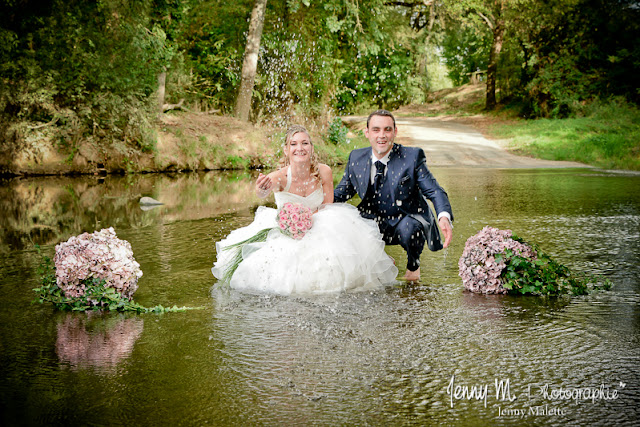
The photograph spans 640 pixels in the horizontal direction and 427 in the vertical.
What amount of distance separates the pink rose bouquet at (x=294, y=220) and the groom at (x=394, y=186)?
57 centimetres

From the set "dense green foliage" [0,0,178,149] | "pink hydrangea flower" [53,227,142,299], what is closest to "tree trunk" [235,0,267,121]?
"dense green foliage" [0,0,178,149]

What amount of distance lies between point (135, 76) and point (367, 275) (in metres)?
18.0

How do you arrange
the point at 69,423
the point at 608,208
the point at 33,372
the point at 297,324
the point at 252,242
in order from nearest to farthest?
the point at 69,423 < the point at 33,372 < the point at 297,324 < the point at 252,242 < the point at 608,208

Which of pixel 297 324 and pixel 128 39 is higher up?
pixel 128 39

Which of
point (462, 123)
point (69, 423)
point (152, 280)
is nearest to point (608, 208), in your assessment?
point (152, 280)

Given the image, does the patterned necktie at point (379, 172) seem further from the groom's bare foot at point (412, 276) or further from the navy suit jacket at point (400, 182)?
the groom's bare foot at point (412, 276)

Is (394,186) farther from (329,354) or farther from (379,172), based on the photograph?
(329,354)

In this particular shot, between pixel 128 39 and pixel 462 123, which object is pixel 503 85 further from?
pixel 128 39

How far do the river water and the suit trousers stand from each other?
0.96 feet

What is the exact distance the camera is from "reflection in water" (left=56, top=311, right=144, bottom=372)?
4.39 metres

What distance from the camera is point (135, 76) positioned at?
2247cm

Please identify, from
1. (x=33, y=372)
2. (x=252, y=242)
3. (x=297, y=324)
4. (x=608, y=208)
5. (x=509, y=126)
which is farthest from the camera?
(x=509, y=126)

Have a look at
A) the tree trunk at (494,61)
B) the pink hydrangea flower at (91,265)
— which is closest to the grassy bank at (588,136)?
the tree trunk at (494,61)

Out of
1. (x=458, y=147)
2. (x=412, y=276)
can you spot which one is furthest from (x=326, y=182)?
(x=458, y=147)
